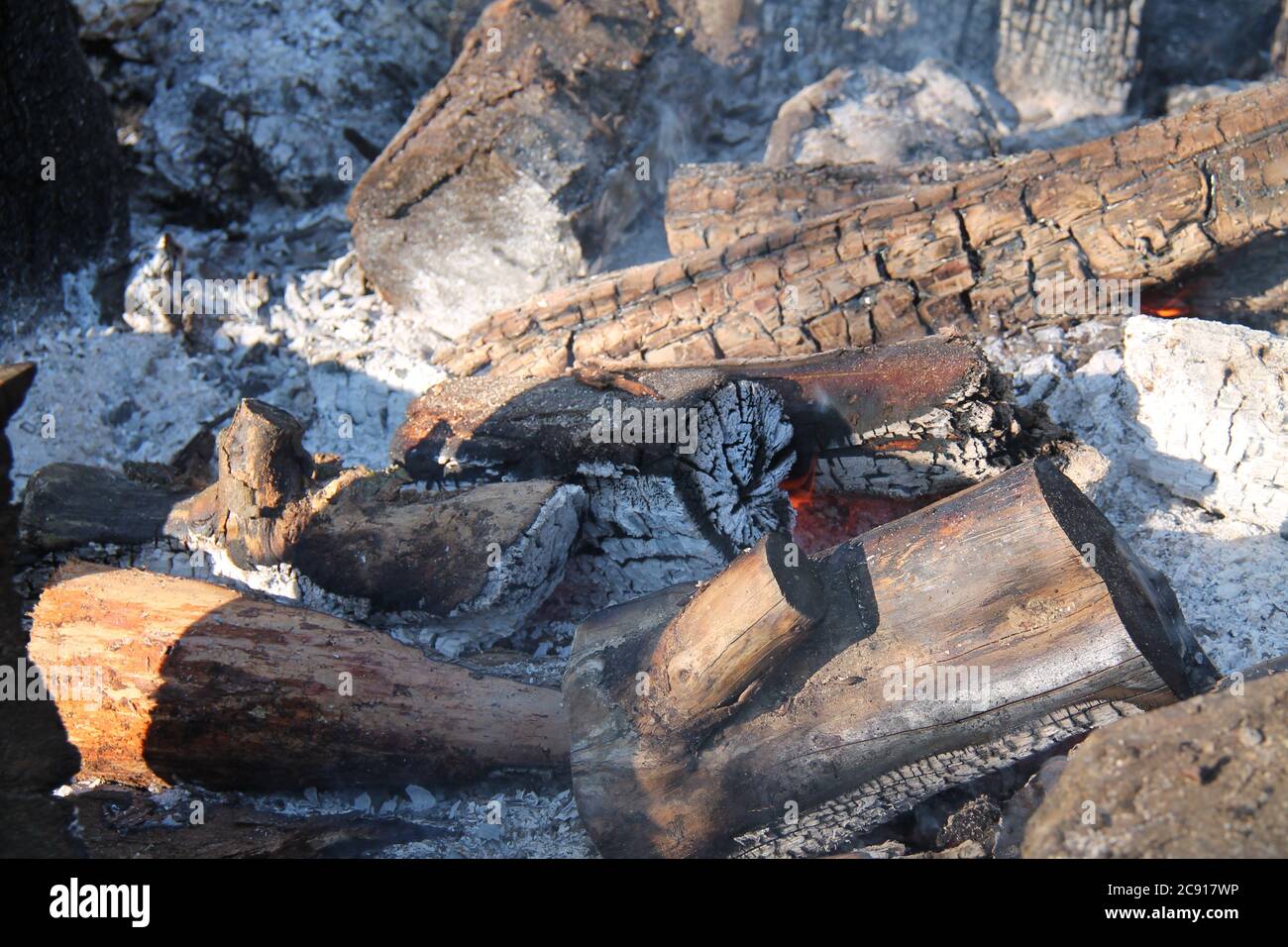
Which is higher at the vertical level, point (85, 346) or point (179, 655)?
point (85, 346)

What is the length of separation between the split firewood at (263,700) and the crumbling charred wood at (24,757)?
0.09 m

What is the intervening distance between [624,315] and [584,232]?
885mm

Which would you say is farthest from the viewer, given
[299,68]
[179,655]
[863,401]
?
[299,68]

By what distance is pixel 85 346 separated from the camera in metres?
4.63

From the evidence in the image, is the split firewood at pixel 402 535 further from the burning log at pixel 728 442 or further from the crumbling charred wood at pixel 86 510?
the crumbling charred wood at pixel 86 510

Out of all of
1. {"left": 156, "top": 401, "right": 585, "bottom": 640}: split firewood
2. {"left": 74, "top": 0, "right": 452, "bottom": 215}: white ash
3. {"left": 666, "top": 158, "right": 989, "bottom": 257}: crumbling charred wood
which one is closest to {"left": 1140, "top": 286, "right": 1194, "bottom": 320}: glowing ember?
{"left": 666, "top": 158, "right": 989, "bottom": 257}: crumbling charred wood

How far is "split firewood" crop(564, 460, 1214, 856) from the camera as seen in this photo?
2.45 m

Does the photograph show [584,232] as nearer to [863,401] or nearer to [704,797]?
[863,401]

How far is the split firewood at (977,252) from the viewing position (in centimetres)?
369

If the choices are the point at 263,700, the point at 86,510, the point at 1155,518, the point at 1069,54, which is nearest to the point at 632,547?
the point at 263,700

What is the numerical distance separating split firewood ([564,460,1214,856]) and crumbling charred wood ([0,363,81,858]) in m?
1.51

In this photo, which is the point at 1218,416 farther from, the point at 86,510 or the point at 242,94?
the point at 242,94
